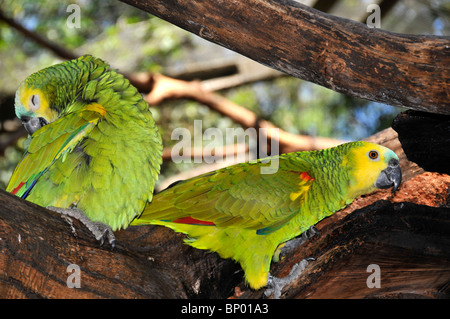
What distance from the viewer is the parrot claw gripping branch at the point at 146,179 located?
214 cm

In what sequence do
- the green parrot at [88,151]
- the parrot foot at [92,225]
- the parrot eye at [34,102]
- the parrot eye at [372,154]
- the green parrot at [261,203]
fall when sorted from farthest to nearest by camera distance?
the parrot eye at [372,154], the green parrot at [261,203], the parrot eye at [34,102], the green parrot at [88,151], the parrot foot at [92,225]

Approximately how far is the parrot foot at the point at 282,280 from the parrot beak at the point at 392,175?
703mm

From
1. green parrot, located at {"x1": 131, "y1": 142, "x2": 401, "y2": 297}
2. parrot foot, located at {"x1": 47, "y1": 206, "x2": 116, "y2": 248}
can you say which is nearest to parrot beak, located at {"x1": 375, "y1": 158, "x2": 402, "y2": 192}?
green parrot, located at {"x1": 131, "y1": 142, "x2": 401, "y2": 297}

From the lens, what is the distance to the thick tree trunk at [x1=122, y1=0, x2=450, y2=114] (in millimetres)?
1793

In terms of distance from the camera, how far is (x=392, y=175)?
8.36 ft

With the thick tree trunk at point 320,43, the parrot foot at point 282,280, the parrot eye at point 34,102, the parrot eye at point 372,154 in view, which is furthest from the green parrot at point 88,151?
the parrot eye at point 372,154

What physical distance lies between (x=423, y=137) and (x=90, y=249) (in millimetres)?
1832

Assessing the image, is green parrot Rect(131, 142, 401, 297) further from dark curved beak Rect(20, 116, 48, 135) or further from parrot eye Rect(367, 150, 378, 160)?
dark curved beak Rect(20, 116, 48, 135)

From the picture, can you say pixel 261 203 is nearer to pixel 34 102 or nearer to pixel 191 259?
pixel 191 259

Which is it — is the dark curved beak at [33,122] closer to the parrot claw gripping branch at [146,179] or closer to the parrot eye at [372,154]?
the parrot claw gripping branch at [146,179]

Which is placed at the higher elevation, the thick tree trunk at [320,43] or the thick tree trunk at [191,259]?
the thick tree trunk at [320,43]

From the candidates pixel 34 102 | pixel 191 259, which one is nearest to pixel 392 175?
pixel 191 259

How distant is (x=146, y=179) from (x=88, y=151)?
0.34 m

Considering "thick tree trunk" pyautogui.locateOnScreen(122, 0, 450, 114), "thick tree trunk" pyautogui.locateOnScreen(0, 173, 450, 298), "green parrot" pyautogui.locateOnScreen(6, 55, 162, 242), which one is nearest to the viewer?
"thick tree trunk" pyautogui.locateOnScreen(0, 173, 450, 298)
